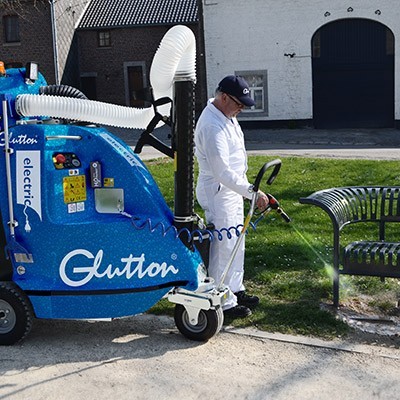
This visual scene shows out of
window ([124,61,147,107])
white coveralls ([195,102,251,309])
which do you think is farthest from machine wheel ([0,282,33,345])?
window ([124,61,147,107])

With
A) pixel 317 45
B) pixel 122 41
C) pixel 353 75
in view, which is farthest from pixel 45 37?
pixel 353 75

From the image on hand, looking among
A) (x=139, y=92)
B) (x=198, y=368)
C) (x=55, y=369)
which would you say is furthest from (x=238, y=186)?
(x=55, y=369)

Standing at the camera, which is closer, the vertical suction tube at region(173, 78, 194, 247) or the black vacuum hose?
the vertical suction tube at region(173, 78, 194, 247)

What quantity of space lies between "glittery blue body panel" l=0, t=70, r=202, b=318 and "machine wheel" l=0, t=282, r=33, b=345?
0.17 feet

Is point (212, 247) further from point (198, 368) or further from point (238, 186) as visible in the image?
point (198, 368)

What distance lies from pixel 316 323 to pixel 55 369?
69.4 inches

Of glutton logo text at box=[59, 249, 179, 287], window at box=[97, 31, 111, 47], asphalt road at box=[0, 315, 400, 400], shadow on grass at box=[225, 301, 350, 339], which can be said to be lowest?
asphalt road at box=[0, 315, 400, 400]

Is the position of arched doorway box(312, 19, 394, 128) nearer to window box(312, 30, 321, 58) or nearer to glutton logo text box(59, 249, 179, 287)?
window box(312, 30, 321, 58)

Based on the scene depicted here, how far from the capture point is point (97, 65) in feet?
106

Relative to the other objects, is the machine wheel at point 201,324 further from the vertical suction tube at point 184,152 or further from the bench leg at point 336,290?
the bench leg at point 336,290

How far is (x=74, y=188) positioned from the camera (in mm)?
4469

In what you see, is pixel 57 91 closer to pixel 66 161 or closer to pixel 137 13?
pixel 66 161

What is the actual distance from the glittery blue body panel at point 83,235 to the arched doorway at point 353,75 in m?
20.7

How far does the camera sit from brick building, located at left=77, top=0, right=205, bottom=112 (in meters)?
31.1
